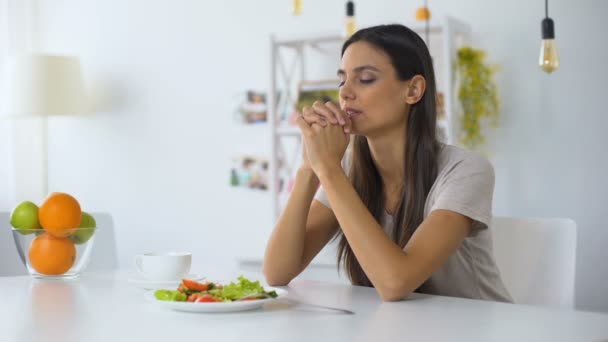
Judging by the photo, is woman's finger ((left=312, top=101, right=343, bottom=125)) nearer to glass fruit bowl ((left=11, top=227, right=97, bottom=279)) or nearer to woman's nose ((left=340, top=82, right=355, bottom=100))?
woman's nose ((left=340, top=82, right=355, bottom=100))

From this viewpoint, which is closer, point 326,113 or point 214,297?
point 214,297

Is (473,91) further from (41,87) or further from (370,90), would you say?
(41,87)

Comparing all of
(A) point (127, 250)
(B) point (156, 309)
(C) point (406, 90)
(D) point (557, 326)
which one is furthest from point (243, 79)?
(D) point (557, 326)

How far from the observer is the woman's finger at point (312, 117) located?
1.66 metres

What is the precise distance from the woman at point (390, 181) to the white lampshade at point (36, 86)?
2.44 m

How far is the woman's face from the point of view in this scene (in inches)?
66.7

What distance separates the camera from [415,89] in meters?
1.77

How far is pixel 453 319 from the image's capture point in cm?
113

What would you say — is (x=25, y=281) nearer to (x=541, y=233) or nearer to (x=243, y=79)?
(x=541, y=233)

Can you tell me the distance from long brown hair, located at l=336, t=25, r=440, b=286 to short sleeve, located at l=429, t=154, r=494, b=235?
0.07m

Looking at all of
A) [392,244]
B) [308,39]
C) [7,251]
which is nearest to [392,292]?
[392,244]

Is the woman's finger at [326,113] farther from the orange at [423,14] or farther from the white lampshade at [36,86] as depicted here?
the white lampshade at [36,86]

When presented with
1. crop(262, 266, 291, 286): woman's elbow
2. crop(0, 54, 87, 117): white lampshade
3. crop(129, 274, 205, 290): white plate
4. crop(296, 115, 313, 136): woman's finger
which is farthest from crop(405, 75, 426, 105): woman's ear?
crop(0, 54, 87, 117): white lampshade

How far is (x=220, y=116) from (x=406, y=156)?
2164 mm
